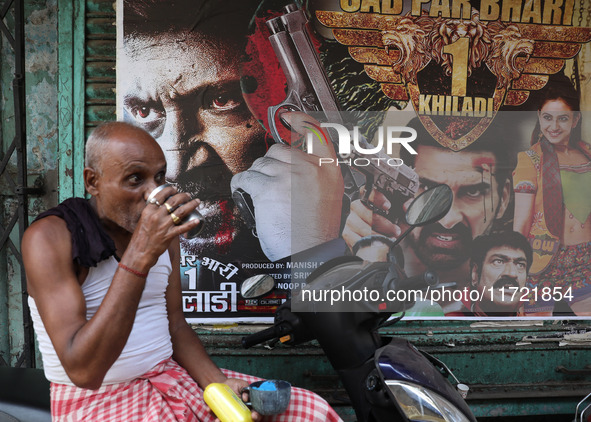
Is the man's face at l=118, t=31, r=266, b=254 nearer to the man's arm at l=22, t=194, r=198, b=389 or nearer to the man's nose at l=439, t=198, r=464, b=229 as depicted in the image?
the man's nose at l=439, t=198, r=464, b=229

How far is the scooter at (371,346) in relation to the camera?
148cm

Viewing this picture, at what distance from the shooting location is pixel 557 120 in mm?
2984

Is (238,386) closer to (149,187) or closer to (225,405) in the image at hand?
(225,405)

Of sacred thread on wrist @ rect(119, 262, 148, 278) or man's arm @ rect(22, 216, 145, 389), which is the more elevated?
sacred thread on wrist @ rect(119, 262, 148, 278)

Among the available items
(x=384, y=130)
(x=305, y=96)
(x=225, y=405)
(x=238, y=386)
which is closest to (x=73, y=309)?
(x=225, y=405)

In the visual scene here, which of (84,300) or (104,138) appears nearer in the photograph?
(84,300)

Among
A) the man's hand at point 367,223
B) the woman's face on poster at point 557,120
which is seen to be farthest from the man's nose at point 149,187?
the woman's face on poster at point 557,120

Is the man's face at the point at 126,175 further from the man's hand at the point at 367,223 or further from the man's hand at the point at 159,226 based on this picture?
the man's hand at the point at 367,223

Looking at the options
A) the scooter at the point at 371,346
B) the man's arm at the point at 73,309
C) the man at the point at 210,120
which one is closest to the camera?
the man's arm at the point at 73,309

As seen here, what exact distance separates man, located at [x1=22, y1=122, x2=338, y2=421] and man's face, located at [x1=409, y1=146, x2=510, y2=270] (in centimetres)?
167

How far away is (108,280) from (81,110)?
1.70 meters

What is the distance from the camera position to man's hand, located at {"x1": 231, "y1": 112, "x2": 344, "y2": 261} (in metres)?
2.86

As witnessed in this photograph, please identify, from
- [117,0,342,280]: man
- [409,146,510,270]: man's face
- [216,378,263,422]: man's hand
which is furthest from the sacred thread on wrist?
[409,146,510,270]: man's face

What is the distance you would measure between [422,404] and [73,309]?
1050 mm
